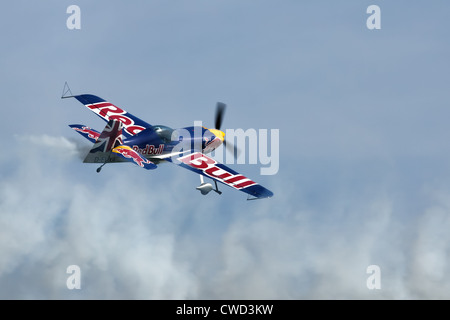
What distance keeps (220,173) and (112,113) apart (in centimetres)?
1222

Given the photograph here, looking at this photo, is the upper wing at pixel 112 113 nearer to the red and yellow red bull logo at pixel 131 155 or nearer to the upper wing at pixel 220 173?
the upper wing at pixel 220 173

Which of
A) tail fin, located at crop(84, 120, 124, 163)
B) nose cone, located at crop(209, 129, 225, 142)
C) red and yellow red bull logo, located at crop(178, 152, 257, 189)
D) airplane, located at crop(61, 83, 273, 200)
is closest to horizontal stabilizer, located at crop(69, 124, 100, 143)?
airplane, located at crop(61, 83, 273, 200)

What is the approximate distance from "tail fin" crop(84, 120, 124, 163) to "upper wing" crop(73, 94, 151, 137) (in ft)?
21.2

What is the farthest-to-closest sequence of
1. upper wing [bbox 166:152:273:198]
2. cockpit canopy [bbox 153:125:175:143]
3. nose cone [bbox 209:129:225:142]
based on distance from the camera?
nose cone [bbox 209:129:225:142]
cockpit canopy [bbox 153:125:175:143]
upper wing [bbox 166:152:273:198]

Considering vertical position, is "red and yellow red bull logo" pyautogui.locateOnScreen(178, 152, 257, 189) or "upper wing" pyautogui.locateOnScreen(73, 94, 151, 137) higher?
"upper wing" pyautogui.locateOnScreen(73, 94, 151, 137)

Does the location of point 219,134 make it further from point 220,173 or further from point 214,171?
point 220,173

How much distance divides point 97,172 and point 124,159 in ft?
6.53

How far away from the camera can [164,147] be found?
55.6 m

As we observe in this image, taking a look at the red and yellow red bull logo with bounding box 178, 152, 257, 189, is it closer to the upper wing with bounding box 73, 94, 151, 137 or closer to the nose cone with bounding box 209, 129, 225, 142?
the nose cone with bounding box 209, 129, 225, 142

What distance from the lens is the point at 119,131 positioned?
52750mm

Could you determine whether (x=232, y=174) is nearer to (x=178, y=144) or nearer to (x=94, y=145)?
(x=178, y=144)

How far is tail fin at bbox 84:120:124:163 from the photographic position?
52375mm

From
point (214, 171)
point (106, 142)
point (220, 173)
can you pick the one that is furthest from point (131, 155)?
point (220, 173)

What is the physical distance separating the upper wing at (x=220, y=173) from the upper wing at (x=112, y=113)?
19.0 feet
